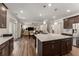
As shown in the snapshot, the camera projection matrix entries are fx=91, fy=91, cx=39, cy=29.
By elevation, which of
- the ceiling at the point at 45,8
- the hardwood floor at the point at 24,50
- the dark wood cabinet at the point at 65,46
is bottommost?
the hardwood floor at the point at 24,50

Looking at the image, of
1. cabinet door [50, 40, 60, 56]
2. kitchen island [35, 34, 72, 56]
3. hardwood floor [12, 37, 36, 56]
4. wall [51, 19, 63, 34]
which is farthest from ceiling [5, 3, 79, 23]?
hardwood floor [12, 37, 36, 56]

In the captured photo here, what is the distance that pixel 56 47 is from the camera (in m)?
3.22

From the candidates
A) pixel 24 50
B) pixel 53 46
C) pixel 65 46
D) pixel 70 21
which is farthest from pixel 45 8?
pixel 24 50

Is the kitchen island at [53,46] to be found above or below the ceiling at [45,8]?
below

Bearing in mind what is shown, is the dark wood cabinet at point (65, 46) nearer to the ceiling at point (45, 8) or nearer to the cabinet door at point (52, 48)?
the cabinet door at point (52, 48)

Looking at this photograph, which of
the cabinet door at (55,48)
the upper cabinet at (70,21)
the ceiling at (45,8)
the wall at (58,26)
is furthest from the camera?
A: the wall at (58,26)

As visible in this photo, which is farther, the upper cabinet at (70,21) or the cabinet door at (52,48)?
the upper cabinet at (70,21)

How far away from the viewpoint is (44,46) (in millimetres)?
2840

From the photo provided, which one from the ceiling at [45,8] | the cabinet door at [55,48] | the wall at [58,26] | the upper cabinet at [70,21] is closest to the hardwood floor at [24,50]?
the cabinet door at [55,48]

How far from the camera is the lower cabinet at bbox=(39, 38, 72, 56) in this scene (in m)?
2.88

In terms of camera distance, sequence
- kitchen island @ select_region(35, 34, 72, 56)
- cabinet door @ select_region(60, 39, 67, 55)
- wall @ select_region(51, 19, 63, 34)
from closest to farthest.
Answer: kitchen island @ select_region(35, 34, 72, 56), cabinet door @ select_region(60, 39, 67, 55), wall @ select_region(51, 19, 63, 34)

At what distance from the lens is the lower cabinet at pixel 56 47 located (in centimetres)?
288

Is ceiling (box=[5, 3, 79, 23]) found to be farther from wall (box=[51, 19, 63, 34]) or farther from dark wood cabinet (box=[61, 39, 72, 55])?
dark wood cabinet (box=[61, 39, 72, 55])

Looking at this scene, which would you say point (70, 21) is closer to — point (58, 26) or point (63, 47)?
point (58, 26)
